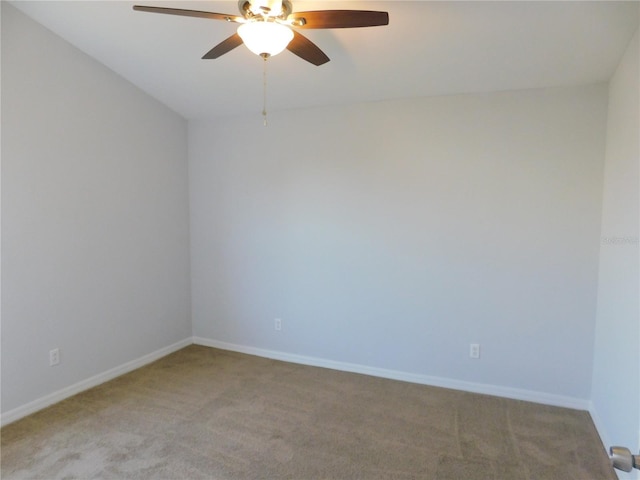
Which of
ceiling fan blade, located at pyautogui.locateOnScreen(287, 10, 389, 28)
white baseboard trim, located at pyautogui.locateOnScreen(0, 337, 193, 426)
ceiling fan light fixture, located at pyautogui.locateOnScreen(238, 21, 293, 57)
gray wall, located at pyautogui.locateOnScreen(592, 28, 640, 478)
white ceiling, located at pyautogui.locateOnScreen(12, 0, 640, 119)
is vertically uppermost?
white ceiling, located at pyautogui.locateOnScreen(12, 0, 640, 119)

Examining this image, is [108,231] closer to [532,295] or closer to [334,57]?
[334,57]

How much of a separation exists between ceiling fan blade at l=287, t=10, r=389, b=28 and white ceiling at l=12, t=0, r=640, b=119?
0.44m

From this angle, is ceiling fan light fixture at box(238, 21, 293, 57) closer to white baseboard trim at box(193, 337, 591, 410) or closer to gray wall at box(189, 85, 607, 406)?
gray wall at box(189, 85, 607, 406)

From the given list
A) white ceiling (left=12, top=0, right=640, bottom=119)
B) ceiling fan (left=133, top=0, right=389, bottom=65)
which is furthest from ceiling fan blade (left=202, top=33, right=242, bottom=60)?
white ceiling (left=12, top=0, right=640, bottom=119)

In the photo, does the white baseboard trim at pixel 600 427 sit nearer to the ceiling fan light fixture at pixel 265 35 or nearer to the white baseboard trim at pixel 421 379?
the white baseboard trim at pixel 421 379

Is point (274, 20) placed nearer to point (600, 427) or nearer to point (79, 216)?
point (79, 216)

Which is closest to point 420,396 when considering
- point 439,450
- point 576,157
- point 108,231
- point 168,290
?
point 439,450

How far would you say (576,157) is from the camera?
2.74 metres

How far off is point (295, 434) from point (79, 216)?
2.33 metres

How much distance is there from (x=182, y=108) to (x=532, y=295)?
3.55 m

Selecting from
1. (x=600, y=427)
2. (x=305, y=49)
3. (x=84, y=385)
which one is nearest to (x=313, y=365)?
(x=84, y=385)

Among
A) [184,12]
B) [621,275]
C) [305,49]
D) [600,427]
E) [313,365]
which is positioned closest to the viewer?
[184,12]

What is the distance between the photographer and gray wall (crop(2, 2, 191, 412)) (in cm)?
262

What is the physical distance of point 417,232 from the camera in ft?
10.5
